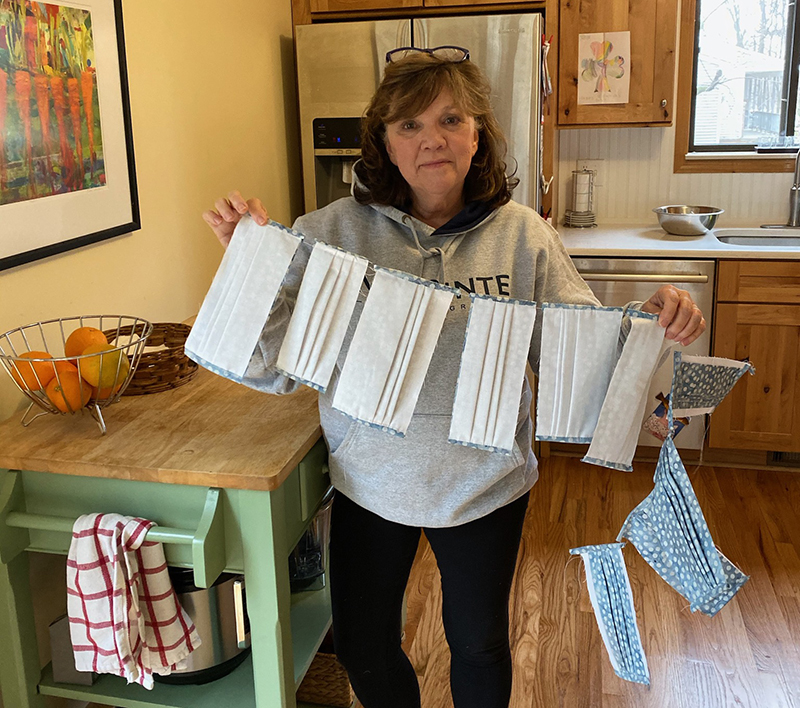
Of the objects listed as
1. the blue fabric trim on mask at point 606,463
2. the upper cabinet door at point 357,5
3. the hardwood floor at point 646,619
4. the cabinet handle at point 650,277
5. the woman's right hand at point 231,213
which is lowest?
the hardwood floor at point 646,619

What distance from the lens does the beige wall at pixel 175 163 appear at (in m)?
1.69

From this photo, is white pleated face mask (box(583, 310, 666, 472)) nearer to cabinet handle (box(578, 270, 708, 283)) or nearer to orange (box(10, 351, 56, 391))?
orange (box(10, 351, 56, 391))

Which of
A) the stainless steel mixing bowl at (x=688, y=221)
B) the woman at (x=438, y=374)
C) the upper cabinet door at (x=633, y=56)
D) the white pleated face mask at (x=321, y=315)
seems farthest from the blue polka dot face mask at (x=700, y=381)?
the upper cabinet door at (x=633, y=56)

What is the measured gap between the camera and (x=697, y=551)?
1.32 metres

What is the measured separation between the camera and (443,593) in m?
1.51

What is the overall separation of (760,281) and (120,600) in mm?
2417

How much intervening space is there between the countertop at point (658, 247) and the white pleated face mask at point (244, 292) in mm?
1892

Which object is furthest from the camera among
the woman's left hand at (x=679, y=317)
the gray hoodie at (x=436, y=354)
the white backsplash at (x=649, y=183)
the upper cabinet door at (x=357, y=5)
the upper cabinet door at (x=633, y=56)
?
the white backsplash at (x=649, y=183)

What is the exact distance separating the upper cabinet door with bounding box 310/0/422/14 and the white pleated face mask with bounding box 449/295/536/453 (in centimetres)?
195

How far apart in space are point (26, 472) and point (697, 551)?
1.12m

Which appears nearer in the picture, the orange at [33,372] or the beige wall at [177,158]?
the orange at [33,372]

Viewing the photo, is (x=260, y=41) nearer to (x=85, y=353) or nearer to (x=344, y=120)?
(x=344, y=120)

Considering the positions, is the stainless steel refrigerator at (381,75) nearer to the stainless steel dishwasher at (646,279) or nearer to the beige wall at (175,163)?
the beige wall at (175,163)

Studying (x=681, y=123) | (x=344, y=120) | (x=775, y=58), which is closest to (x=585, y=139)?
(x=681, y=123)
